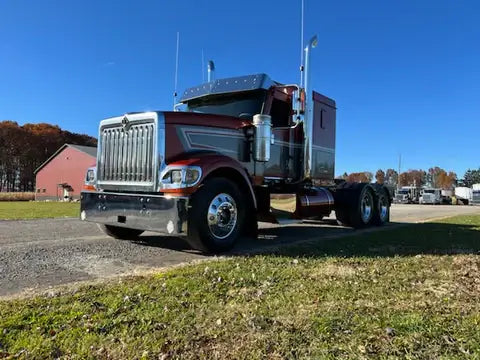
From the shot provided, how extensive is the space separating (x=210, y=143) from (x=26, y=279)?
3254 millimetres

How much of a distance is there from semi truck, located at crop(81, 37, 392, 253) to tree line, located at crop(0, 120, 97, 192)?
246 feet

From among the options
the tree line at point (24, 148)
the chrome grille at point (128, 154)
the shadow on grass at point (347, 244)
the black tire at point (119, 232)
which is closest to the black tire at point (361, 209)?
the shadow on grass at point (347, 244)

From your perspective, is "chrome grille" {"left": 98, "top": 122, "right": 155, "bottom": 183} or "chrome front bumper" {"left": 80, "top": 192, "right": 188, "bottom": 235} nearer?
"chrome front bumper" {"left": 80, "top": 192, "right": 188, "bottom": 235}

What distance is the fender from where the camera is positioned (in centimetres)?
566

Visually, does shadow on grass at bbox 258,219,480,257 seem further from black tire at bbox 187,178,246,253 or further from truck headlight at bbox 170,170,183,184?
truck headlight at bbox 170,170,183,184

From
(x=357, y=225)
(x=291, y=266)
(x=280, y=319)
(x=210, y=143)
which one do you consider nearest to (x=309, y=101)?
(x=210, y=143)

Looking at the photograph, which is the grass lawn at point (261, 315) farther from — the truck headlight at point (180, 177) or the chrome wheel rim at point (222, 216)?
the truck headlight at point (180, 177)

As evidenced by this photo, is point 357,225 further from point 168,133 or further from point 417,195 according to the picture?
point 417,195

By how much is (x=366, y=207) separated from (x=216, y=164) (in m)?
6.09

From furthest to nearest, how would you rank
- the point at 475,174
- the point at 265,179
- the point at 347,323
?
the point at 475,174
the point at 265,179
the point at 347,323

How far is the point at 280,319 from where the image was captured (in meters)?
3.10

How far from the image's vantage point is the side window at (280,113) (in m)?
7.78

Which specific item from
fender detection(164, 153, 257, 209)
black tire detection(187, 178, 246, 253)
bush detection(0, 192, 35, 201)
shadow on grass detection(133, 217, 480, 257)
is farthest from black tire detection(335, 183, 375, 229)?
bush detection(0, 192, 35, 201)

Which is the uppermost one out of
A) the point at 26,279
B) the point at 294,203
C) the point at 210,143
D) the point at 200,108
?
the point at 200,108
